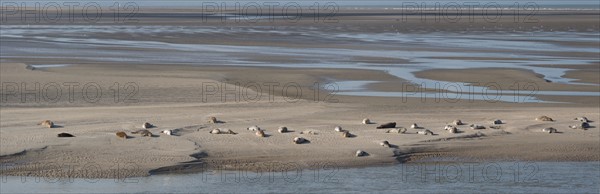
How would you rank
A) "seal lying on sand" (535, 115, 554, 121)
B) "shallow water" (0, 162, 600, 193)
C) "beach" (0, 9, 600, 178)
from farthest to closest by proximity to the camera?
"seal lying on sand" (535, 115, 554, 121), "beach" (0, 9, 600, 178), "shallow water" (0, 162, 600, 193)

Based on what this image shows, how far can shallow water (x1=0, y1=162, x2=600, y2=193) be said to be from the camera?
27.8 ft

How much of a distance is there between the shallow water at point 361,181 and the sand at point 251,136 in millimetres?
272

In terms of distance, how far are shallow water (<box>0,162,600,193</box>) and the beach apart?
10.3 inches

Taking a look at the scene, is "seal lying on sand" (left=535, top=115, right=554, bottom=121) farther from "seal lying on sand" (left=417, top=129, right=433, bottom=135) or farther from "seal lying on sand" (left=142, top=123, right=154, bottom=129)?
"seal lying on sand" (left=142, top=123, right=154, bottom=129)

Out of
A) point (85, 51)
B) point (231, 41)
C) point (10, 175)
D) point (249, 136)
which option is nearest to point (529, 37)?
point (231, 41)

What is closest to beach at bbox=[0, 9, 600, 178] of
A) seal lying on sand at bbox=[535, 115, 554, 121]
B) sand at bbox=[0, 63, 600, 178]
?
sand at bbox=[0, 63, 600, 178]

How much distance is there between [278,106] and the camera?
45.2ft

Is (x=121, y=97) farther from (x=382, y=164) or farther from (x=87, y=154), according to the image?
(x=382, y=164)

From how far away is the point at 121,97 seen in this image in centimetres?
1462

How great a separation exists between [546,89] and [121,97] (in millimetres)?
7323

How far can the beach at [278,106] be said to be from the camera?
32.1ft

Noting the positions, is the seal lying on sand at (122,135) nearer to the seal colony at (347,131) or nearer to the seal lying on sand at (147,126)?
the seal colony at (347,131)

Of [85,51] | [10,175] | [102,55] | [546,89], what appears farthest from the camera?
[85,51]

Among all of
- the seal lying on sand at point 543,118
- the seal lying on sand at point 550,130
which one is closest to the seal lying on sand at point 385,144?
the seal lying on sand at point 550,130
